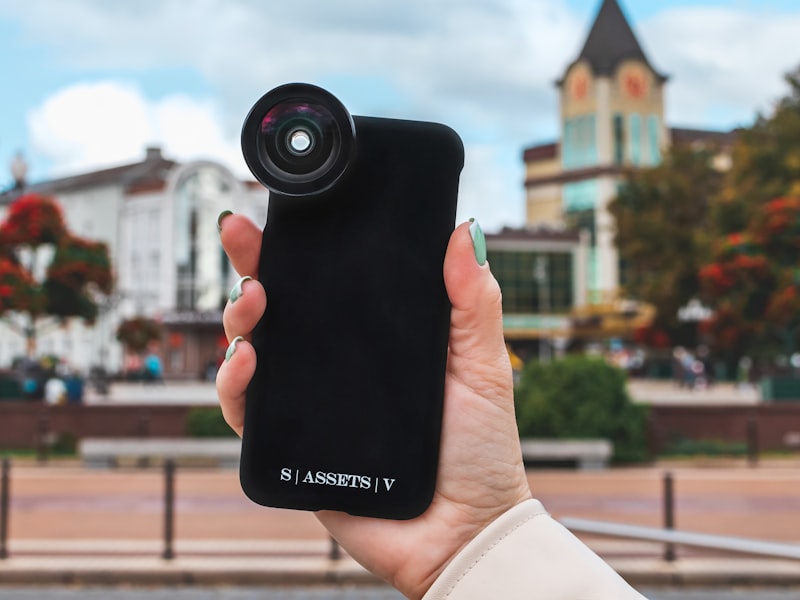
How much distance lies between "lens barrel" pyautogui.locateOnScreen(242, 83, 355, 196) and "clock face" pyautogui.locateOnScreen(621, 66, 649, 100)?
9009cm

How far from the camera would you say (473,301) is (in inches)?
70.9

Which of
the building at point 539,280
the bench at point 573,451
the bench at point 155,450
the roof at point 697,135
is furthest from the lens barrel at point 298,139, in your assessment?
the roof at point 697,135

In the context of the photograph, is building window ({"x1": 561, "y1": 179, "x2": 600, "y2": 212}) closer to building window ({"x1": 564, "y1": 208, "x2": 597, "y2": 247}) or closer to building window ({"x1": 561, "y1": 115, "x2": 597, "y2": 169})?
building window ({"x1": 564, "y1": 208, "x2": 597, "y2": 247})

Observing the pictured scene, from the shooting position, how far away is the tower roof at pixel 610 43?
292ft

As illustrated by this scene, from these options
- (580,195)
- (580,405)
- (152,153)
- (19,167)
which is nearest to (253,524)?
(580,405)

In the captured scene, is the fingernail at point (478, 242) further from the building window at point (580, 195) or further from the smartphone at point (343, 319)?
the building window at point (580, 195)

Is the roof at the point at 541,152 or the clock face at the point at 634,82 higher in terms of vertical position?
the clock face at the point at 634,82

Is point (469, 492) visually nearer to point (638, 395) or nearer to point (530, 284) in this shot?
point (638, 395)

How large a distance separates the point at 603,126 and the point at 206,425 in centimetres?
7103

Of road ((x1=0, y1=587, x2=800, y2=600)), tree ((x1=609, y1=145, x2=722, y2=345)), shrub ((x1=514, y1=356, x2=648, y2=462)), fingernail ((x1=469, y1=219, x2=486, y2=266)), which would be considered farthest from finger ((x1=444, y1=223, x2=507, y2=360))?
tree ((x1=609, y1=145, x2=722, y2=345))

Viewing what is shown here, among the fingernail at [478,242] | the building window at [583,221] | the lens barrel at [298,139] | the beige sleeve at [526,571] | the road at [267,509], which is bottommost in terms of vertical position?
the road at [267,509]

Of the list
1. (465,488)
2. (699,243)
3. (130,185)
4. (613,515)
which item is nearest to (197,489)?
(613,515)

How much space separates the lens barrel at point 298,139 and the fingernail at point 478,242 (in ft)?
0.70

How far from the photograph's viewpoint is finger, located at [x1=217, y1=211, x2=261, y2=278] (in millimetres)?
1770
